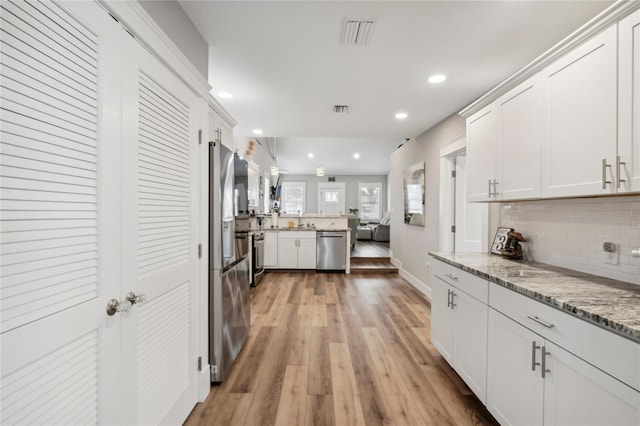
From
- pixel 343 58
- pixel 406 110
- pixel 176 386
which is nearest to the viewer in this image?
pixel 176 386

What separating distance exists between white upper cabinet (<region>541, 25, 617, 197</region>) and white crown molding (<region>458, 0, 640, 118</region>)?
0.03 meters

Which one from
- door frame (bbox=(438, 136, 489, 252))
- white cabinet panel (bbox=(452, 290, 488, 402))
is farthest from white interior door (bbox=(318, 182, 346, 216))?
white cabinet panel (bbox=(452, 290, 488, 402))

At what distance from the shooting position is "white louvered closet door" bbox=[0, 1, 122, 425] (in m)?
0.79

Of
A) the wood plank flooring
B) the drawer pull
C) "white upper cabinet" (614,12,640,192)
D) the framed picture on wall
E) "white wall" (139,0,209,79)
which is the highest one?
"white wall" (139,0,209,79)

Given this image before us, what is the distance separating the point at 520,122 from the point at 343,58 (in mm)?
1383

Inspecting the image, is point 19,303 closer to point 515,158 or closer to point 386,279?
point 515,158

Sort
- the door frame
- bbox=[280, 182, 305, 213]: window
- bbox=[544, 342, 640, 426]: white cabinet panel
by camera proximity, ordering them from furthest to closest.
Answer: bbox=[280, 182, 305, 213]: window → the door frame → bbox=[544, 342, 640, 426]: white cabinet panel

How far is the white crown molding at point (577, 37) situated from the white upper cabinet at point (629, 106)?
0.04 meters

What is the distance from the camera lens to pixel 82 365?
1.01 metres

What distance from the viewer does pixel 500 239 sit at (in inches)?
102

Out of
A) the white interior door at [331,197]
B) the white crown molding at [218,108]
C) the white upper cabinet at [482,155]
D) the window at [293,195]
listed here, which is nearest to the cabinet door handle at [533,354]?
the white upper cabinet at [482,155]

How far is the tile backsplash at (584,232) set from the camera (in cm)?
160

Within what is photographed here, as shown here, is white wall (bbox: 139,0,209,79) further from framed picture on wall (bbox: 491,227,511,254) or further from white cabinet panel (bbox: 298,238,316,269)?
white cabinet panel (bbox: 298,238,316,269)

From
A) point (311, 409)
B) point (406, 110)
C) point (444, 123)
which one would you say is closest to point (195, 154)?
point (311, 409)
